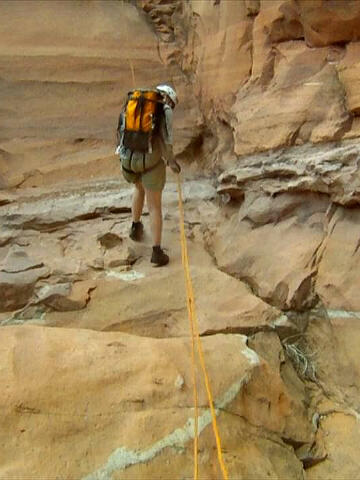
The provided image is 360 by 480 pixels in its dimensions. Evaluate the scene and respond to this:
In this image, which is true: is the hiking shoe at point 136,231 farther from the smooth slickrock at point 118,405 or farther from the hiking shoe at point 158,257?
the smooth slickrock at point 118,405

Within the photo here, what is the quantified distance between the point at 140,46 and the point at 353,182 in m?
3.32

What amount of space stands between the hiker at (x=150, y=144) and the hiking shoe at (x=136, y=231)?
29 cm

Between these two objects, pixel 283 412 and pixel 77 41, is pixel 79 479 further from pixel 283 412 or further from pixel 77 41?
pixel 77 41

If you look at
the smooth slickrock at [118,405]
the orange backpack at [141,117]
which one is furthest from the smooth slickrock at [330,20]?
the smooth slickrock at [118,405]

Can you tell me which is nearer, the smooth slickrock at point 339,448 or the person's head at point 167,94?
the smooth slickrock at point 339,448

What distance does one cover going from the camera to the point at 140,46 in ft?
20.1

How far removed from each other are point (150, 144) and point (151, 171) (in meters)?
0.23

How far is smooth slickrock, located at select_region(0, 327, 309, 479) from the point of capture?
2508mm

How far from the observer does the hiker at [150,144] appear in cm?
399

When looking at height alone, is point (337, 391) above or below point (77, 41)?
below

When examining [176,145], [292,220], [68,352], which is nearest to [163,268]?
[292,220]

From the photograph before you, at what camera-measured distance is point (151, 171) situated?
4.22m

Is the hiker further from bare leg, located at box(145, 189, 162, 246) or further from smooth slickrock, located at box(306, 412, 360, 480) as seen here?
smooth slickrock, located at box(306, 412, 360, 480)

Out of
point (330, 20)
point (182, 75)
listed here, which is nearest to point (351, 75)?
point (330, 20)
